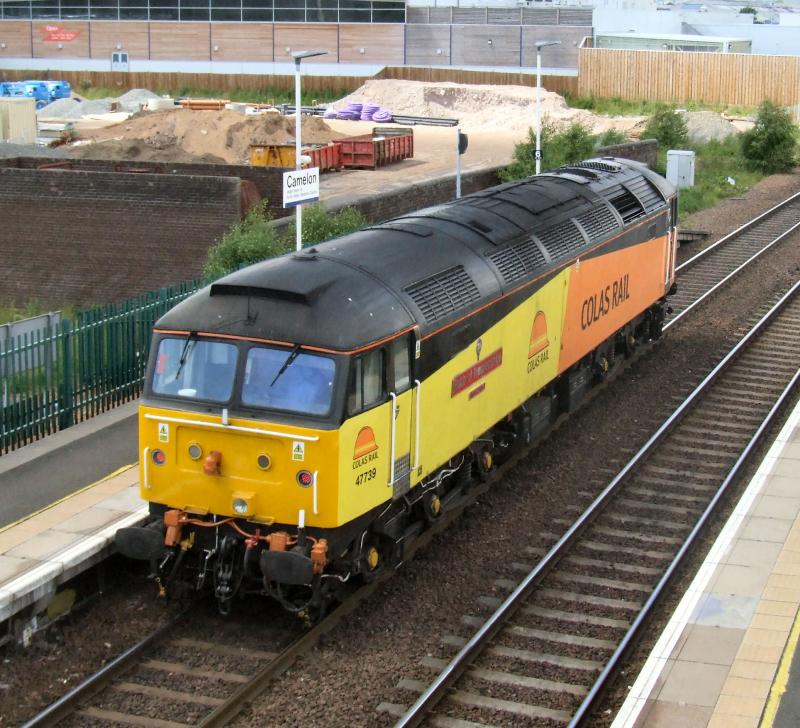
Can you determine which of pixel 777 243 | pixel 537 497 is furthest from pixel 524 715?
pixel 777 243

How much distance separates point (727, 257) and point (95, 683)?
71.3ft

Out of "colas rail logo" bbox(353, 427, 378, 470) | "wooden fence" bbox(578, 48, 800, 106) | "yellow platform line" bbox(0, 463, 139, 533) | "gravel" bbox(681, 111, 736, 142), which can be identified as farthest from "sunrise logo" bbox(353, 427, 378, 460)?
"wooden fence" bbox(578, 48, 800, 106)

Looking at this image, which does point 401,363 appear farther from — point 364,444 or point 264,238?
point 264,238

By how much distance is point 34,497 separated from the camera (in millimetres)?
12812

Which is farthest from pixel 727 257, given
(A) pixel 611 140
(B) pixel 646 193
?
(A) pixel 611 140

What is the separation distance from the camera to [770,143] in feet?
148

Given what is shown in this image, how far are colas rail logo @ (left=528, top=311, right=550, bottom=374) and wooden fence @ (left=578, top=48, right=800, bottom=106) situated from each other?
5304 centimetres

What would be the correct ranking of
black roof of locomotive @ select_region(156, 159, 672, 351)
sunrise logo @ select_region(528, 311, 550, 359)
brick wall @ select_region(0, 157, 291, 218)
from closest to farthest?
black roof of locomotive @ select_region(156, 159, 672, 351), sunrise logo @ select_region(528, 311, 550, 359), brick wall @ select_region(0, 157, 291, 218)

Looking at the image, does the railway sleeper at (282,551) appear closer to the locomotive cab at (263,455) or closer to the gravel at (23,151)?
the locomotive cab at (263,455)

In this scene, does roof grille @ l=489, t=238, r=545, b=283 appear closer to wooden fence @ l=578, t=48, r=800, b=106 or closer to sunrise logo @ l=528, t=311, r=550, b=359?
sunrise logo @ l=528, t=311, r=550, b=359

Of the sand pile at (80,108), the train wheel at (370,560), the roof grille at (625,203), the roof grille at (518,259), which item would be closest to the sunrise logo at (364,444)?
the train wheel at (370,560)

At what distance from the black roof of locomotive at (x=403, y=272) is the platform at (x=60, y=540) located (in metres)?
2.13

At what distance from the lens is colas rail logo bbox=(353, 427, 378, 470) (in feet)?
34.3

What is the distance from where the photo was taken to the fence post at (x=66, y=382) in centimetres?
1544
